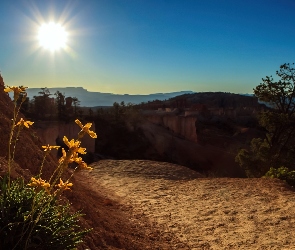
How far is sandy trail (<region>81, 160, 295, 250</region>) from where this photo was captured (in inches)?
225

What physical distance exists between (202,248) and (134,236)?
1058mm

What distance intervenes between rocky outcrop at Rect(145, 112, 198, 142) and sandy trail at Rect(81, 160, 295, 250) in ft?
67.4

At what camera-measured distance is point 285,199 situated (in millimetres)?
7676

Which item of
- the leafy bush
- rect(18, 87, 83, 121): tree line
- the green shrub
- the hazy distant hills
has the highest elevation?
the hazy distant hills

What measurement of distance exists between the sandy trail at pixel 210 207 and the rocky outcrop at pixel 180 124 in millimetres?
20537

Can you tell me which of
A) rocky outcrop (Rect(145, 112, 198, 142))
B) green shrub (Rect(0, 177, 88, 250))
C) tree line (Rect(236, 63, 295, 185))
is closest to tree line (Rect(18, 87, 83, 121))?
rocky outcrop (Rect(145, 112, 198, 142))

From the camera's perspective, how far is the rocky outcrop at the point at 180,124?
1259 inches

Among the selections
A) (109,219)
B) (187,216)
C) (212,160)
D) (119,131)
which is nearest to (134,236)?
(109,219)

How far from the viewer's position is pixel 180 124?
1293 inches

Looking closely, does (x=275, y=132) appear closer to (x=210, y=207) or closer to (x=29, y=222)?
(x=210, y=207)

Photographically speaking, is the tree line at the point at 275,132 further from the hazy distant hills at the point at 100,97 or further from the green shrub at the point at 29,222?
the hazy distant hills at the point at 100,97

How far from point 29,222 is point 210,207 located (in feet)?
18.4

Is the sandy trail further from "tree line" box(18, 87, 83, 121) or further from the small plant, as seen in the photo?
"tree line" box(18, 87, 83, 121)

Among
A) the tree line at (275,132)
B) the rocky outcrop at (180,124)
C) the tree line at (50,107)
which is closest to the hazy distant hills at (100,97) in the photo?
the rocky outcrop at (180,124)
